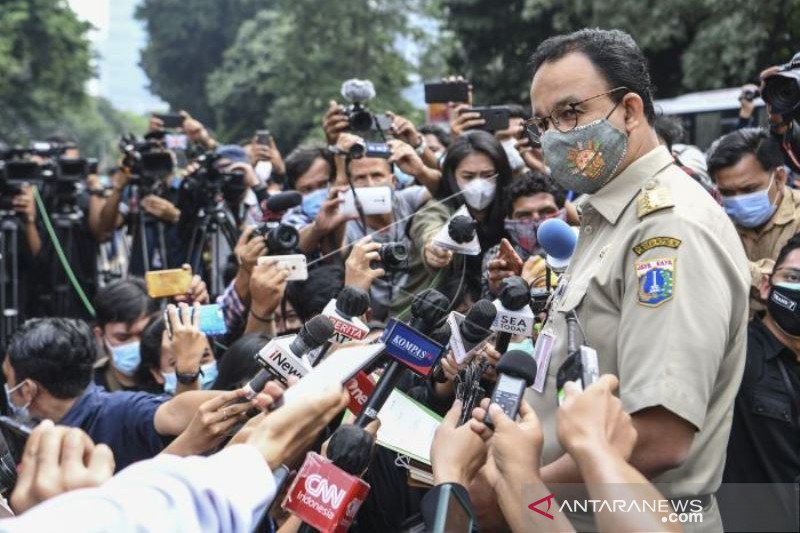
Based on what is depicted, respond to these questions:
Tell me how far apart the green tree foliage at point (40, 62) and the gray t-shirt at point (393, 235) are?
25.2 meters

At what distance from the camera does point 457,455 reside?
1959mm

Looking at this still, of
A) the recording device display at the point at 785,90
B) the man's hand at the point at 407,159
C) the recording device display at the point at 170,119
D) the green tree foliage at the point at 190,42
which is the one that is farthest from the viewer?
the green tree foliage at the point at 190,42

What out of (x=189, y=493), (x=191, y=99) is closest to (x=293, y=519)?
(x=189, y=493)

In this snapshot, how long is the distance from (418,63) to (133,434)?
82.7ft

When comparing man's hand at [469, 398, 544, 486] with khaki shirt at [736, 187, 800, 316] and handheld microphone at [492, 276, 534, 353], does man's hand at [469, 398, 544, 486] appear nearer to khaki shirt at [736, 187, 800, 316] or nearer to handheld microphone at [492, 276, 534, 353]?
handheld microphone at [492, 276, 534, 353]

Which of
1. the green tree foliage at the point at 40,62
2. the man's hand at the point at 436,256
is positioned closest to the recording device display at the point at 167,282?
the man's hand at the point at 436,256

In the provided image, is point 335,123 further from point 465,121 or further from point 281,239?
point 281,239

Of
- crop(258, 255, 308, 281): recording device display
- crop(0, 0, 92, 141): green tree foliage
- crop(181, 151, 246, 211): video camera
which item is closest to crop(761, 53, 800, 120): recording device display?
crop(258, 255, 308, 281): recording device display

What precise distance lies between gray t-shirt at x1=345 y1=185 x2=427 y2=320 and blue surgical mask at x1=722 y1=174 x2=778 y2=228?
4.75ft

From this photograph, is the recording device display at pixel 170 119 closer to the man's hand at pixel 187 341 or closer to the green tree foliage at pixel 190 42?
the man's hand at pixel 187 341

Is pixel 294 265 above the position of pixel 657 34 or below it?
above

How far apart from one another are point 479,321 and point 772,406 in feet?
3.93

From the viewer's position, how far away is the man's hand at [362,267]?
11.2ft

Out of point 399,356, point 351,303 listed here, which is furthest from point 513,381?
point 351,303
